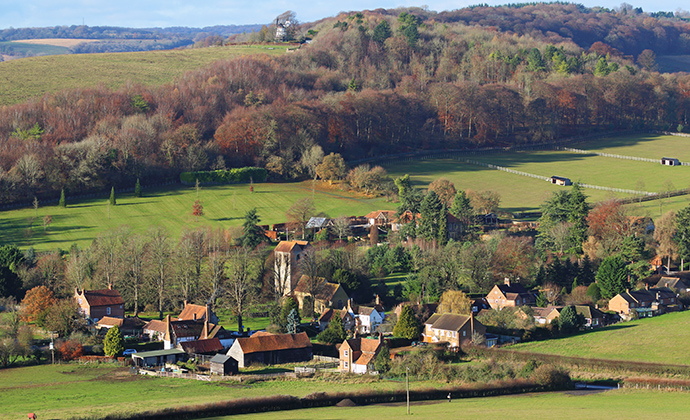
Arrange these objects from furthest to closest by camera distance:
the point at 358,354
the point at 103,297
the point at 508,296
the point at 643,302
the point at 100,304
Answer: the point at 508,296
the point at 643,302
the point at 103,297
the point at 100,304
the point at 358,354

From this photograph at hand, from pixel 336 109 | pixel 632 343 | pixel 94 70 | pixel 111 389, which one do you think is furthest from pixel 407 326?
pixel 94 70

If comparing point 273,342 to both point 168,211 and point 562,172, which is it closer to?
point 168,211

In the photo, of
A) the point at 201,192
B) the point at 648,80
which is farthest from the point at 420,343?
the point at 648,80

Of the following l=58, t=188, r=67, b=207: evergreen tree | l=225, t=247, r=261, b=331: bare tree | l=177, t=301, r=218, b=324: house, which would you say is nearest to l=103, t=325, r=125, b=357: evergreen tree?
l=177, t=301, r=218, b=324: house

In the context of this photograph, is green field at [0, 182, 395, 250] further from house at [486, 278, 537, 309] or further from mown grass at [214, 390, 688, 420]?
mown grass at [214, 390, 688, 420]

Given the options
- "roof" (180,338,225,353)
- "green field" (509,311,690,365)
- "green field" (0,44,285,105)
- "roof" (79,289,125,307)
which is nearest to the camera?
"green field" (509,311,690,365)

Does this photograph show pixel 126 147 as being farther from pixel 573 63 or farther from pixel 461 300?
pixel 573 63
